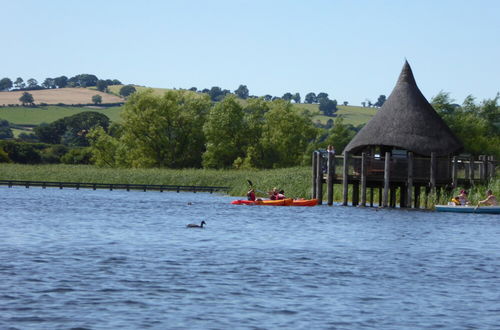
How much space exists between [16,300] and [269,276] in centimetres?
639

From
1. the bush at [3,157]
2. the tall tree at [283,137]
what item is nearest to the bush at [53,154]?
the bush at [3,157]

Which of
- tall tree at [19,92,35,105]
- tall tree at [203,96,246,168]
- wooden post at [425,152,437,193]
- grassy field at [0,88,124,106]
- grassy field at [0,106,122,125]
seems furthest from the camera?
grassy field at [0,88,124,106]

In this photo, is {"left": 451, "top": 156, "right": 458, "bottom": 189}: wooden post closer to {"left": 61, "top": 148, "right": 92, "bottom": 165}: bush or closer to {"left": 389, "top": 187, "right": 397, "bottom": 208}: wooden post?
{"left": 389, "top": 187, "right": 397, "bottom": 208}: wooden post

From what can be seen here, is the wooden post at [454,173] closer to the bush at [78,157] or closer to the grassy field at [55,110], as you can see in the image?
the bush at [78,157]

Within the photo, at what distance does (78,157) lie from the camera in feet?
394

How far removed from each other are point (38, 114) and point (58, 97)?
1787 cm

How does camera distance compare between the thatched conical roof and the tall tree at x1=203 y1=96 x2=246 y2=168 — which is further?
the tall tree at x1=203 y1=96 x2=246 y2=168

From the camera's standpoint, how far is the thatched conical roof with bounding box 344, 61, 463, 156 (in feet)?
164

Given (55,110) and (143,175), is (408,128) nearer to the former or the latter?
(143,175)

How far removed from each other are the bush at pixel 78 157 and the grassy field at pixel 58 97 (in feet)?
195

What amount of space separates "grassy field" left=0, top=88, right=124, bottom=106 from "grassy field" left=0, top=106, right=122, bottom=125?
6.13 metres

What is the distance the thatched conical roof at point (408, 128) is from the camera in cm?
4991

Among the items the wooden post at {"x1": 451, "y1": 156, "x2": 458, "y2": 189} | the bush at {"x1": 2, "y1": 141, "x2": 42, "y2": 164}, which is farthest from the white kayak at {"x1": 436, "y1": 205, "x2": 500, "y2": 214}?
the bush at {"x1": 2, "y1": 141, "x2": 42, "y2": 164}

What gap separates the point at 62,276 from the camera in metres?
20.9
